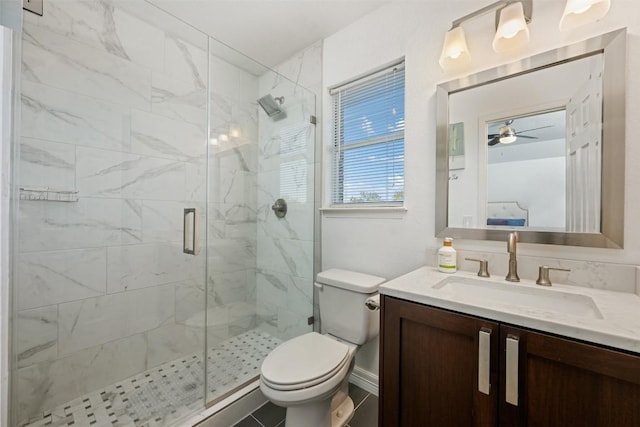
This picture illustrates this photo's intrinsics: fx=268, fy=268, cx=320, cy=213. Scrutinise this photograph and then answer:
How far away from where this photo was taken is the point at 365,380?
1.70m

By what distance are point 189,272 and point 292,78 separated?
5.61 feet

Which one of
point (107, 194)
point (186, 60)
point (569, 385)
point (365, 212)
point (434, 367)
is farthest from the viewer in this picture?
point (186, 60)

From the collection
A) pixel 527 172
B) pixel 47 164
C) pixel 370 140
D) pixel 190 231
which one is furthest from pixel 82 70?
pixel 527 172

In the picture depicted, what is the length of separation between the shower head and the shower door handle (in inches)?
40.5

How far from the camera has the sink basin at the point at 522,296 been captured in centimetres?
95

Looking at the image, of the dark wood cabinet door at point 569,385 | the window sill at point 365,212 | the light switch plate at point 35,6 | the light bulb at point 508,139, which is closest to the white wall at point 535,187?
the light bulb at point 508,139

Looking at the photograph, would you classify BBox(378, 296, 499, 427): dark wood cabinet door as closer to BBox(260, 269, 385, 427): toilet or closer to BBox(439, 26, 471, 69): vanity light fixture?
BBox(260, 269, 385, 427): toilet

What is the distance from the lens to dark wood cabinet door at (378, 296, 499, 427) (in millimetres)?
829

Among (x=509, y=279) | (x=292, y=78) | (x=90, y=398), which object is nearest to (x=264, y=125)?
(x=292, y=78)

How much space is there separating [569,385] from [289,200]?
1.73 m

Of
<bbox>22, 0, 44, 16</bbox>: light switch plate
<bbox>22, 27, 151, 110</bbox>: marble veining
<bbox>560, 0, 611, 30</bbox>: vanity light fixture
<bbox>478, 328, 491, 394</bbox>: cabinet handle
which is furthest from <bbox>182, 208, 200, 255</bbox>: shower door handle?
<bbox>560, 0, 611, 30</bbox>: vanity light fixture

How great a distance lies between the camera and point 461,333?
877 millimetres

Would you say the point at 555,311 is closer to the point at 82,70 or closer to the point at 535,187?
the point at 535,187

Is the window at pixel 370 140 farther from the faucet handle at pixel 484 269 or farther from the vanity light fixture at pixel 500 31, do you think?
the faucet handle at pixel 484 269
